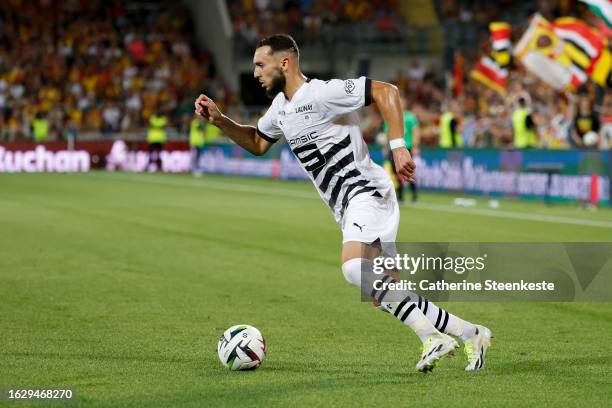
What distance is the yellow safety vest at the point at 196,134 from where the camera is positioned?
3950cm

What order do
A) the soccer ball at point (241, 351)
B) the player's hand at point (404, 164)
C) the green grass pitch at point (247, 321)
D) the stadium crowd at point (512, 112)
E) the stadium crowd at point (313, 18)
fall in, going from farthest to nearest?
the stadium crowd at point (313, 18)
the stadium crowd at point (512, 112)
the soccer ball at point (241, 351)
the player's hand at point (404, 164)
the green grass pitch at point (247, 321)

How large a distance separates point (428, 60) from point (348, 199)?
40055 mm

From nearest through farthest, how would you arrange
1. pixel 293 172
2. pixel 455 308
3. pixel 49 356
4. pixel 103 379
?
pixel 103 379, pixel 49 356, pixel 455 308, pixel 293 172

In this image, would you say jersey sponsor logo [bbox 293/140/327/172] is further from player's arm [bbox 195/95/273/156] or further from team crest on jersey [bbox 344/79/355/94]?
player's arm [bbox 195/95/273/156]

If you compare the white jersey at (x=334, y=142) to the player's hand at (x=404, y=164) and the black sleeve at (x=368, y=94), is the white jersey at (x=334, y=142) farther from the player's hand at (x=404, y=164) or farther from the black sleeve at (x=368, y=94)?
the player's hand at (x=404, y=164)

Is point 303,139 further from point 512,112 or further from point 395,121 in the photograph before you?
point 512,112

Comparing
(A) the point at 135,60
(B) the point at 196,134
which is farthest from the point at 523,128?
(A) the point at 135,60

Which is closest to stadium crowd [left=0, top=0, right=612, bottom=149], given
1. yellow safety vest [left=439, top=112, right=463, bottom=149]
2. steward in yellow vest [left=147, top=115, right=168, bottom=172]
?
steward in yellow vest [left=147, top=115, right=168, bottom=172]

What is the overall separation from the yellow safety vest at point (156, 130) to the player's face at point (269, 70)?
31.7 metres

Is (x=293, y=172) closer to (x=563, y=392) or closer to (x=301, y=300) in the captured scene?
(x=301, y=300)


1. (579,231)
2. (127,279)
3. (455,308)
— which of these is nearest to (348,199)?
(455,308)

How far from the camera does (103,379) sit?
7.34 meters

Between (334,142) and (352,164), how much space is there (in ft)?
0.64

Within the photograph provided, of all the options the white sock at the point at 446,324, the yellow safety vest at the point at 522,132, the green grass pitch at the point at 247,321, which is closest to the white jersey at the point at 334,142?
the white sock at the point at 446,324
